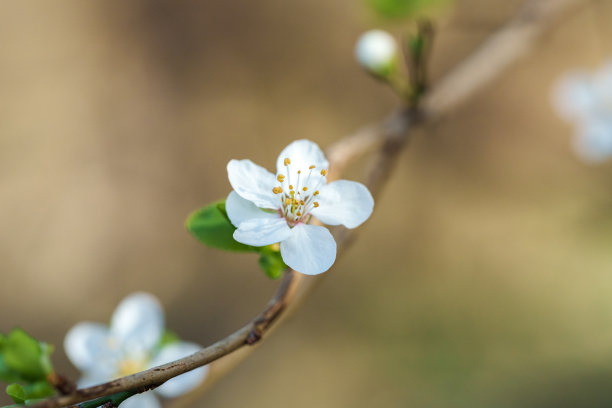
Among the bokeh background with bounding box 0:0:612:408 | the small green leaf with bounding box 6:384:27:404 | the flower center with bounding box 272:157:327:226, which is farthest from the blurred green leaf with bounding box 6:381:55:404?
the bokeh background with bounding box 0:0:612:408

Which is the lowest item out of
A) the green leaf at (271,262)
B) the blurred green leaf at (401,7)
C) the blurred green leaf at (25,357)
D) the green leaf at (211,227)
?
the blurred green leaf at (25,357)

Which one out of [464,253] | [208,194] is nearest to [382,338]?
[464,253]

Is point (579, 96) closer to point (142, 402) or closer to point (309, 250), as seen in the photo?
point (309, 250)

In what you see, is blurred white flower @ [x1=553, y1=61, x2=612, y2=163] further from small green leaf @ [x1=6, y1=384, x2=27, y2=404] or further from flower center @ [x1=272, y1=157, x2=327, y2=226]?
small green leaf @ [x1=6, y1=384, x2=27, y2=404]

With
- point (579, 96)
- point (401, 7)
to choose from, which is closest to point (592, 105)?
point (579, 96)

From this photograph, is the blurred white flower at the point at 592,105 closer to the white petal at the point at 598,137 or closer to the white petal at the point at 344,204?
the white petal at the point at 598,137

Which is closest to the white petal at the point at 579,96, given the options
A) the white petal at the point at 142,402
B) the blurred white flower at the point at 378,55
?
the blurred white flower at the point at 378,55
